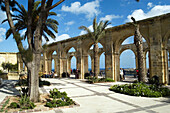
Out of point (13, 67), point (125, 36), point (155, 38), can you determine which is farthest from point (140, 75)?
point (13, 67)

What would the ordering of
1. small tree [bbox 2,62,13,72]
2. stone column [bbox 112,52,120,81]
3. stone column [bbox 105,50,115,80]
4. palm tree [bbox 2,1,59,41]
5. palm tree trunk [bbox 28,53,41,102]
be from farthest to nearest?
small tree [bbox 2,62,13,72] < stone column [bbox 112,52,120,81] < stone column [bbox 105,50,115,80] < palm tree [bbox 2,1,59,41] < palm tree trunk [bbox 28,53,41,102]

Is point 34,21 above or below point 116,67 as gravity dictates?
above

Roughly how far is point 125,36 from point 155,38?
290 centimetres

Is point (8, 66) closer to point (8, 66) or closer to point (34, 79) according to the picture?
point (8, 66)

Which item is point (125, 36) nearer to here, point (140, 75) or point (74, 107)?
point (140, 75)

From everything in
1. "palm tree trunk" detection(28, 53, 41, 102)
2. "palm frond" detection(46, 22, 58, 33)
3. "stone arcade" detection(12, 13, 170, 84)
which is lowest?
"palm tree trunk" detection(28, 53, 41, 102)

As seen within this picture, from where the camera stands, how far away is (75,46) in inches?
746

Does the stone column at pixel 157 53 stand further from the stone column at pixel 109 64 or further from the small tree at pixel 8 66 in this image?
the small tree at pixel 8 66

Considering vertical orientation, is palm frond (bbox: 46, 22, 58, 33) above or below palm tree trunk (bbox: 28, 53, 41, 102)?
above

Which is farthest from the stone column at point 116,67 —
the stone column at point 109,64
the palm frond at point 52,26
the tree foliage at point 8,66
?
the tree foliage at point 8,66

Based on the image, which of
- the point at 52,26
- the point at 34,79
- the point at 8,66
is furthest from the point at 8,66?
the point at 34,79

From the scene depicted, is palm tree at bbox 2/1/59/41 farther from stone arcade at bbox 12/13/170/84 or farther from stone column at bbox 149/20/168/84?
stone column at bbox 149/20/168/84

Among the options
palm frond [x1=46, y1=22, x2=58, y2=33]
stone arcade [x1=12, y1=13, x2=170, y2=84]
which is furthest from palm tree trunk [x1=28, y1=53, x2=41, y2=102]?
palm frond [x1=46, y1=22, x2=58, y2=33]

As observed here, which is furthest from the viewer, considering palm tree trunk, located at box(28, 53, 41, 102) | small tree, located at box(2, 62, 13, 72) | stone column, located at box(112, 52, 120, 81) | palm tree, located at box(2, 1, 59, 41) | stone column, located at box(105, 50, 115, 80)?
small tree, located at box(2, 62, 13, 72)
